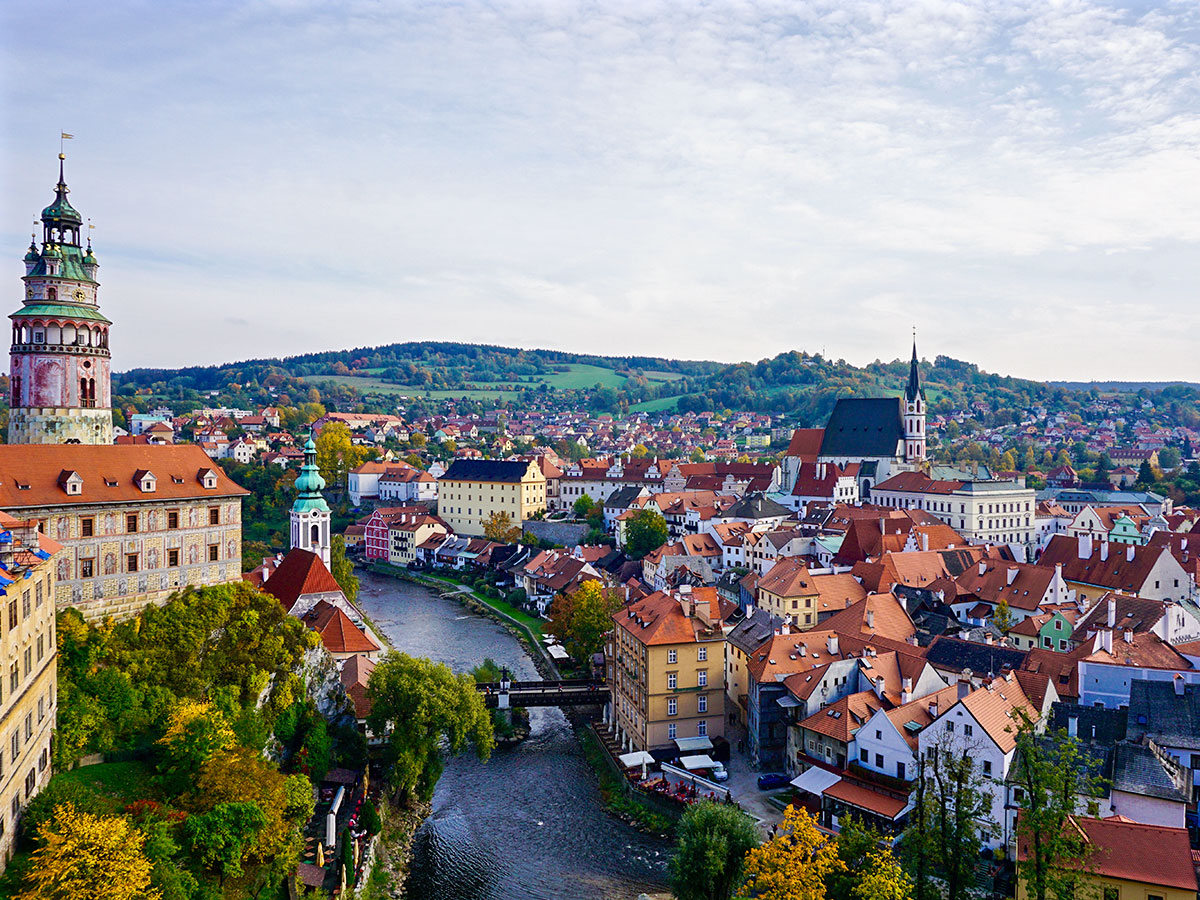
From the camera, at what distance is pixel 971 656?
102ft

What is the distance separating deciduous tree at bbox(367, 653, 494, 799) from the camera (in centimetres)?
A: 2681

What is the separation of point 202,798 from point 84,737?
316 cm

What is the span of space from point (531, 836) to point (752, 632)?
12.0 m

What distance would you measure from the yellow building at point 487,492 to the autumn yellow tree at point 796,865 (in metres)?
59.5

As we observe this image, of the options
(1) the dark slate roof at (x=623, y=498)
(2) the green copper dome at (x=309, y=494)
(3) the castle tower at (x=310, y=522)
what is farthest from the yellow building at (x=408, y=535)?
(3) the castle tower at (x=310, y=522)

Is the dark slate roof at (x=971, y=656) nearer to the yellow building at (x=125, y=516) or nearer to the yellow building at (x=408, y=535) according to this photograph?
the yellow building at (x=125, y=516)

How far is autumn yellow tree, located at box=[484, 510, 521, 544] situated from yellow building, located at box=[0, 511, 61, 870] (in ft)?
167

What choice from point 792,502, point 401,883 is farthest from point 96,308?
point 792,502

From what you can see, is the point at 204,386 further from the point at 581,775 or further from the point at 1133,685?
the point at 1133,685

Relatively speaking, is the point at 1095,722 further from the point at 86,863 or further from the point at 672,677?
the point at 86,863

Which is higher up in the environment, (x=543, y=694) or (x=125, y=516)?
(x=125, y=516)

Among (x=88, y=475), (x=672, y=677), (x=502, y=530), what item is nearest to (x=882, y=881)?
(x=672, y=677)

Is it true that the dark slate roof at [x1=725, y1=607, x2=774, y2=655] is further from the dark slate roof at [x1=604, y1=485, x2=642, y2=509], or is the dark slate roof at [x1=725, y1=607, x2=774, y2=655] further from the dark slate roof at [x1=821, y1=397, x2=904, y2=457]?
the dark slate roof at [x1=821, y1=397, x2=904, y2=457]

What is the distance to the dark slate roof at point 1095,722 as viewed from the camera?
24.5 meters
